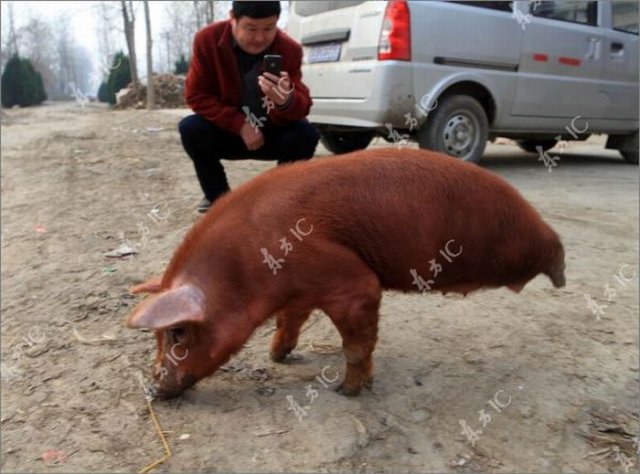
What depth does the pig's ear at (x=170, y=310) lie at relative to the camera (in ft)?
6.98

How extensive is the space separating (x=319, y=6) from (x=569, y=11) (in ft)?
9.23

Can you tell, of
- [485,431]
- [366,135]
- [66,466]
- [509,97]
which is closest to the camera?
[66,466]

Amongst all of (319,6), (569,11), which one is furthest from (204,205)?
(569,11)

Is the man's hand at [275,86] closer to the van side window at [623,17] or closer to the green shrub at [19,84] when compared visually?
the van side window at [623,17]

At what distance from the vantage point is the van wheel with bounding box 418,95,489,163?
651cm

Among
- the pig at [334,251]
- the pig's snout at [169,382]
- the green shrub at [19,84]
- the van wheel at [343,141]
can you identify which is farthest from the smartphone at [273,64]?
the green shrub at [19,84]

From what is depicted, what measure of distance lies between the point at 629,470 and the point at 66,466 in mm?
1976

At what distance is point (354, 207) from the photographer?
96.6 inches

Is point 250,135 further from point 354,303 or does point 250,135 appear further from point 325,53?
point 325,53

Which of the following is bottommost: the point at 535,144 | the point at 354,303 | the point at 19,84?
the point at 19,84

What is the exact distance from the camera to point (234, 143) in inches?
169

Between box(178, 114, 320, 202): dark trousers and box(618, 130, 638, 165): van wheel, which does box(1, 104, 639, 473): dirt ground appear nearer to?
box(178, 114, 320, 202): dark trousers

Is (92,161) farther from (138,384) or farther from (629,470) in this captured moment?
(629,470)

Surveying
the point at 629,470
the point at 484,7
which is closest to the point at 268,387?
the point at 629,470
